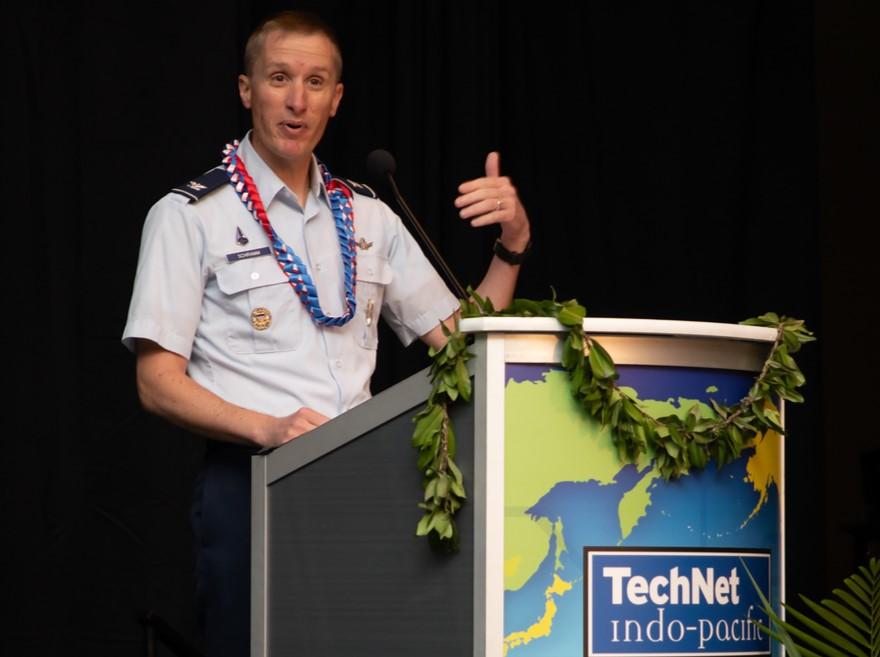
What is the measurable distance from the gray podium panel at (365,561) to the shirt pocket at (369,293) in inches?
24.4

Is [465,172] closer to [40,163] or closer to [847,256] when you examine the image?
[40,163]

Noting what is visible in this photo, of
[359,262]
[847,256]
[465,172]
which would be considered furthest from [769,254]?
[359,262]

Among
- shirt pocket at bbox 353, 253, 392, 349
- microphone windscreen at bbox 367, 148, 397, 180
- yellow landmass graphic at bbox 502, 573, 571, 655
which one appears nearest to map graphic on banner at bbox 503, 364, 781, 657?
A: yellow landmass graphic at bbox 502, 573, 571, 655

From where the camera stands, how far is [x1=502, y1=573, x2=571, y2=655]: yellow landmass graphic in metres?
1.87

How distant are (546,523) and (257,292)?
2.91 ft

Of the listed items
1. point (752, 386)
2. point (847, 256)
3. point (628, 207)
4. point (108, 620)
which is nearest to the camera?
point (752, 386)

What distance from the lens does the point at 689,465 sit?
1.96m

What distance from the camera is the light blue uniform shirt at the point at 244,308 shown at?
2.55 m

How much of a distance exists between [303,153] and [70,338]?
97 centimetres

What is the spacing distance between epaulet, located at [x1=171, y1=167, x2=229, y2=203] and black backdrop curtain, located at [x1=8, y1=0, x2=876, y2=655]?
82cm

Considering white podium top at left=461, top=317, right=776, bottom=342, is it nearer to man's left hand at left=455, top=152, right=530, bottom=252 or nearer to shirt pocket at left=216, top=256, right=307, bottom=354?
man's left hand at left=455, top=152, right=530, bottom=252

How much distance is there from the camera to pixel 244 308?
2602 mm

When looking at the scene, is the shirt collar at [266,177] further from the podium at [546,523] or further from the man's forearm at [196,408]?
the podium at [546,523]

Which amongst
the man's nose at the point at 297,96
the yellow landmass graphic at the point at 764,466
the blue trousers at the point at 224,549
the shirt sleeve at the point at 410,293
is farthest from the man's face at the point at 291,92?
the yellow landmass graphic at the point at 764,466
